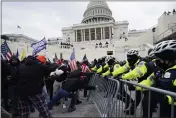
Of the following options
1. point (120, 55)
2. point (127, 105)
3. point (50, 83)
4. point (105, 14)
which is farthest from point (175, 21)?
point (105, 14)

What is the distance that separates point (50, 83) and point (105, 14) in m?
85.2

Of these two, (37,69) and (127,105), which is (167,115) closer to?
(127,105)

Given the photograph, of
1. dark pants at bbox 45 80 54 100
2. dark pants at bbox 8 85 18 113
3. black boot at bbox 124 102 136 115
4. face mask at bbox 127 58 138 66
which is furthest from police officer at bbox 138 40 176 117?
dark pants at bbox 45 80 54 100

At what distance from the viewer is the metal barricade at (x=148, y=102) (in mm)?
2447

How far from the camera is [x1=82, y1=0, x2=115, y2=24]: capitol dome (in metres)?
88.7

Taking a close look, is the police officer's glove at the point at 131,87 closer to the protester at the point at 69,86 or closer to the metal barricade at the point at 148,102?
the metal barricade at the point at 148,102

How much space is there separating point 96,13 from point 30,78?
285ft

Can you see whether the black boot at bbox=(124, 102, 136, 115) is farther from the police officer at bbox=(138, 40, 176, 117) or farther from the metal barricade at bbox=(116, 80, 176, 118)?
the police officer at bbox=(138, 40, 176, 117)

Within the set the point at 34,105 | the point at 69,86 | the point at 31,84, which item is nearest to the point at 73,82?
the point at 69,86

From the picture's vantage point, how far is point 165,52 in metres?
3.04

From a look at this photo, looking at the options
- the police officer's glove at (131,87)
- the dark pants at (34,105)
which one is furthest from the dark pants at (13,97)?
the police officer's glove at (131,87)

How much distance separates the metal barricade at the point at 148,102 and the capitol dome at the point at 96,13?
84.5 metres

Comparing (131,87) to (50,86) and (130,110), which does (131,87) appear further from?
(50,86)

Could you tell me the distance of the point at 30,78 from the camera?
4.28m
